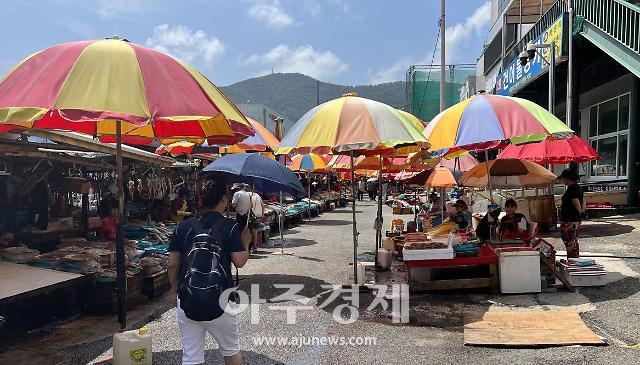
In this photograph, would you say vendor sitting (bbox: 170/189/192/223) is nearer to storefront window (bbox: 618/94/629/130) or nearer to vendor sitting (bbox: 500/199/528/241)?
vendor sitting (bbox: 500/199/528/241)

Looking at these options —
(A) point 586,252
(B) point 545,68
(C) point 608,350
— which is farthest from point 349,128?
(B) point 545,68

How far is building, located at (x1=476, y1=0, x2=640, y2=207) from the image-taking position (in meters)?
11.5

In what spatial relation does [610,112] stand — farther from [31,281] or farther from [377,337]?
[31,281]

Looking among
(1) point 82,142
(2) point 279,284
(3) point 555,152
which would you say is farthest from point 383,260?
(1) point 82,142

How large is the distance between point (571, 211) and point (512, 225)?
95 centimetres

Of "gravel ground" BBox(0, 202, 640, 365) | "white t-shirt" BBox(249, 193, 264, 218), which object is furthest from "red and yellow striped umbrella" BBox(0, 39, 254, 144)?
"white t-shirt" BBox(249, 193, 264, 218)

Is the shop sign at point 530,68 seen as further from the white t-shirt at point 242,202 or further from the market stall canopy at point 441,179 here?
the white t-shirt at point 242,202

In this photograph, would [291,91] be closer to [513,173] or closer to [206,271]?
[513,173]

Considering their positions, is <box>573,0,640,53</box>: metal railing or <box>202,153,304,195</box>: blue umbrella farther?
<box>573,0,640,53</box>: metal railing

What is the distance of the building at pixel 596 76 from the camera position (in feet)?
37.9

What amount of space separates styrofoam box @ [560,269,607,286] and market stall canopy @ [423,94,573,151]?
2.19 m

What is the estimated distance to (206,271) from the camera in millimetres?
3570

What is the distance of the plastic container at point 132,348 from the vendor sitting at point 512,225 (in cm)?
625

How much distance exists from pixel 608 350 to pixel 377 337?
7.68 ft
